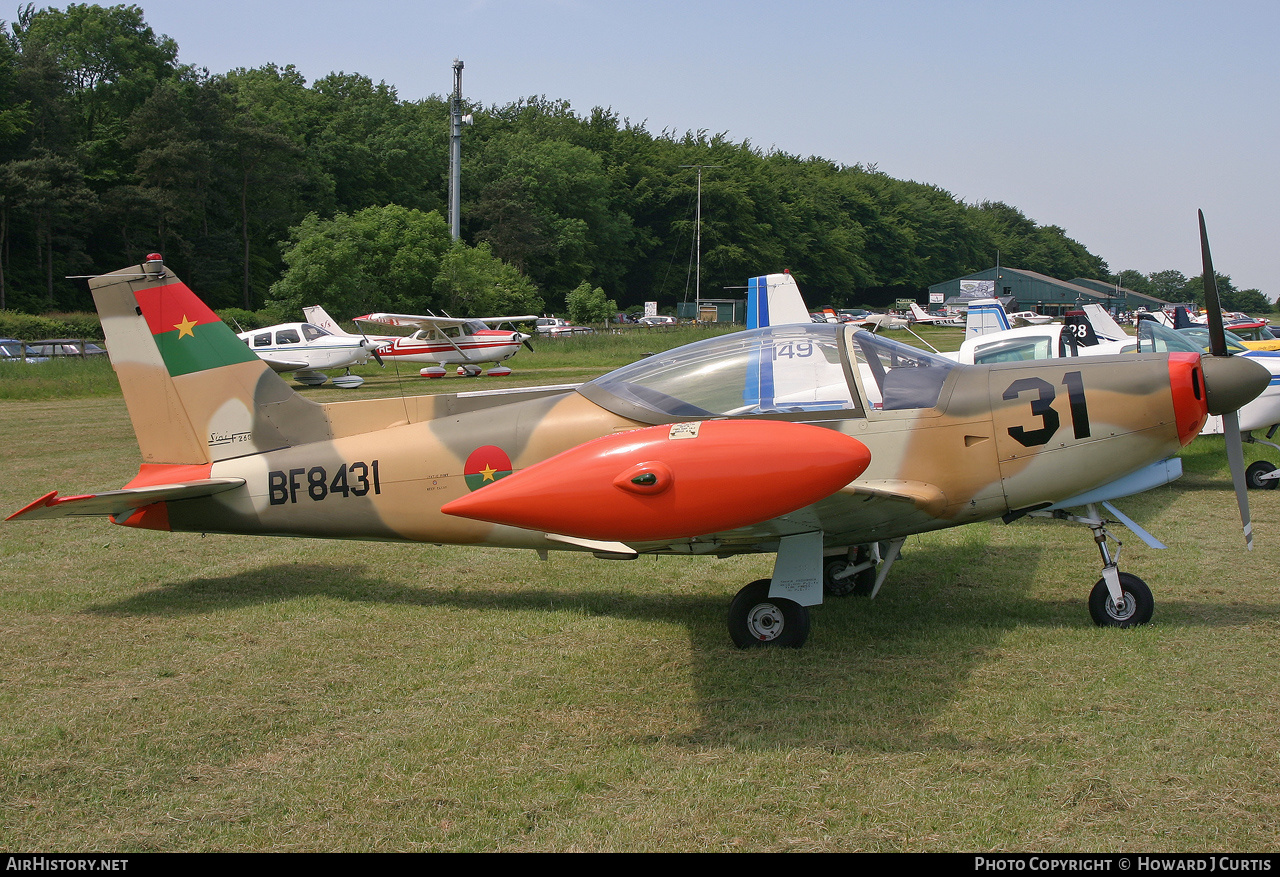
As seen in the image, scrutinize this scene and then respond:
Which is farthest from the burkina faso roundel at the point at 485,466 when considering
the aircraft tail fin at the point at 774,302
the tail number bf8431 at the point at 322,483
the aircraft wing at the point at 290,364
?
the aircraft wing at the point at 290,364

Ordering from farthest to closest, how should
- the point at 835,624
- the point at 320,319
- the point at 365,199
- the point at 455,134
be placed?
the point at 365,199 < the point at 455,134 < the point at 320,319 < the point at 835,624

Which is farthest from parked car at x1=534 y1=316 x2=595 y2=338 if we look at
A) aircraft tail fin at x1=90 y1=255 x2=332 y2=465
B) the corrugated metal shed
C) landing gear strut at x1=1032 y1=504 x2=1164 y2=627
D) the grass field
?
the corrugated metal shed

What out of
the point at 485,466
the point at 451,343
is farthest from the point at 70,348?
the point at 485,466

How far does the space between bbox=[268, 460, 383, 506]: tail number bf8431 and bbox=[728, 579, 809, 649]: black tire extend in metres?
2.64

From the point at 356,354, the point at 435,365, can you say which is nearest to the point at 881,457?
the point at 356,354

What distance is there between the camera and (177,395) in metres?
6.86

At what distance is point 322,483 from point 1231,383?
5.87 meters

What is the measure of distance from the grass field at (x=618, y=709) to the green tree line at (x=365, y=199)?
47885 millimetres

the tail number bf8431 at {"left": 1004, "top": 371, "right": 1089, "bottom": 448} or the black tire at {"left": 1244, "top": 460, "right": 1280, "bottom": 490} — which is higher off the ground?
the tail number bf8431 at {"left": 1004, "top": 371, "right": 1089, "bottom": 448}

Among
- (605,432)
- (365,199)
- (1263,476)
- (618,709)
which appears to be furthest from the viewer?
(365,199)

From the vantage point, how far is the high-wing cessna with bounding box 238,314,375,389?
2828 cm

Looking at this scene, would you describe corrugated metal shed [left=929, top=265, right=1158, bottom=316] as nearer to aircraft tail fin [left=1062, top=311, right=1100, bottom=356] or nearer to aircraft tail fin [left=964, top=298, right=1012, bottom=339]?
aircraft tail fin [left=964, top=298, right=1012, bottom=339]

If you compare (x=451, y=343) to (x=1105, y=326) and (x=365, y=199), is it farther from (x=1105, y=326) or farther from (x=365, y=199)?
(x=365, y=199)

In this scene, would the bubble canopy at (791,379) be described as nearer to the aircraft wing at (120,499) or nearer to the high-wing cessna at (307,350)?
the aircraft wing at (120,499)
